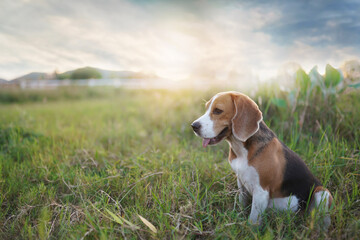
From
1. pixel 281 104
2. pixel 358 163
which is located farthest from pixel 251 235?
pixel 281 104

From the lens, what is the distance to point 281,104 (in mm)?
4156

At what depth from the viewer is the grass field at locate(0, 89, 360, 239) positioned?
2188 mm

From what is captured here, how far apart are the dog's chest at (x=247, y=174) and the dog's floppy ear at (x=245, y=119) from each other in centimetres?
28

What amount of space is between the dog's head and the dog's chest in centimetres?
27

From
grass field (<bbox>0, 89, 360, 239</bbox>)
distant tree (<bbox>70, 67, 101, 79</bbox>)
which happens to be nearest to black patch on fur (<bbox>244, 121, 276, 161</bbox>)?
grass field (<bbox>0, 89, 360, 239</bbox>)

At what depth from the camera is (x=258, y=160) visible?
2.39m

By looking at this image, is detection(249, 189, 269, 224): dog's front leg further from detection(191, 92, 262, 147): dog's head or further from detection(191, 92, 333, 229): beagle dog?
detection(191, 92, 262, 147): dog's head

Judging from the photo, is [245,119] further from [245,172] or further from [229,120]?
[245,172]

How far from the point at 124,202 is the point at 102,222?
1.65 ft

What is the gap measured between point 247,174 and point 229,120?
1.88ft

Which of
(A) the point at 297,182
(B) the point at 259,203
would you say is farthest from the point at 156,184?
(A) the point at 297,182

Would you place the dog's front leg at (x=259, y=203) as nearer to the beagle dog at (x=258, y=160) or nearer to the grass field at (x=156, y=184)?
the beagle dog at (x=258, y=160)

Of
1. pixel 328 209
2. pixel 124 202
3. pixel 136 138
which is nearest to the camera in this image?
pixel 328 209

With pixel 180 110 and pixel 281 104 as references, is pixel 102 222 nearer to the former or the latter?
pixel 281 104
